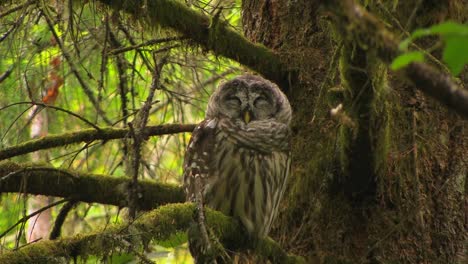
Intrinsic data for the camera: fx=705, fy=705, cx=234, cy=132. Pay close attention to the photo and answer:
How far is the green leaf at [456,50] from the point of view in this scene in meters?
1.03

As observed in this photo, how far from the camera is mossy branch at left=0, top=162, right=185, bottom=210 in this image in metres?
3.37

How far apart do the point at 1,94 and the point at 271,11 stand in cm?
179

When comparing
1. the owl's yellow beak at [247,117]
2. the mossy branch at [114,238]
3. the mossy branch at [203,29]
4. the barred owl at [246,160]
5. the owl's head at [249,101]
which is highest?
the mossy branch at [203,29]

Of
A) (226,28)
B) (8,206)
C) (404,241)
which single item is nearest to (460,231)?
(404,241)

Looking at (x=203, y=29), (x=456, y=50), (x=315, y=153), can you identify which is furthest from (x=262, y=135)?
(x=456, y=50)

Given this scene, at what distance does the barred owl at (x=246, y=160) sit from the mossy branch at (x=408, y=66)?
2037mm

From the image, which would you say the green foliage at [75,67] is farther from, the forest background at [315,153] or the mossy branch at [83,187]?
the mossy branch at [83,187]

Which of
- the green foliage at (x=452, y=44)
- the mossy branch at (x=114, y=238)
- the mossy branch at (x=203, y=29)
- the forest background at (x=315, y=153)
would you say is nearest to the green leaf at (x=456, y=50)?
the green foliage at (x=452, y=44)

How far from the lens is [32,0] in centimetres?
329

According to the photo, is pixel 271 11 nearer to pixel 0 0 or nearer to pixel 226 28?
pixel 226 28

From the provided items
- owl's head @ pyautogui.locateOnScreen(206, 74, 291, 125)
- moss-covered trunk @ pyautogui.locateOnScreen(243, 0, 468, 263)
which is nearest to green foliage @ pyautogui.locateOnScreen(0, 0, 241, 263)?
owl's head @ pyautogui.locateOnScreen(206, 74, 291, 125)

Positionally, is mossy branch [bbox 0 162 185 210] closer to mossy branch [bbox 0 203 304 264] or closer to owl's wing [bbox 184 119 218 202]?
owl's wing [bbox 184 119 218 202]

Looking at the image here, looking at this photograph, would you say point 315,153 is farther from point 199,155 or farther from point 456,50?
point 456,50

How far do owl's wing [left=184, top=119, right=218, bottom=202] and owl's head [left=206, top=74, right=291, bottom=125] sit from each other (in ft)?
0.44
